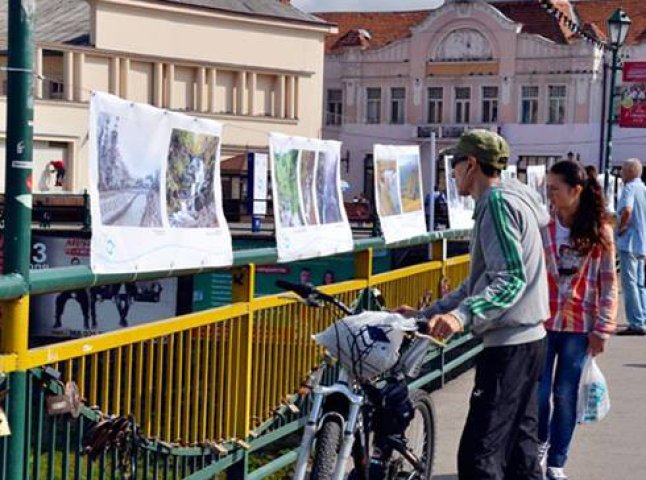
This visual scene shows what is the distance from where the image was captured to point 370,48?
69.2 m

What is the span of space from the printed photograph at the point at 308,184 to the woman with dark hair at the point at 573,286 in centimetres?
129

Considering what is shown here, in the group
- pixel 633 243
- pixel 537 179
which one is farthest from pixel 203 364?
pixel 537 179

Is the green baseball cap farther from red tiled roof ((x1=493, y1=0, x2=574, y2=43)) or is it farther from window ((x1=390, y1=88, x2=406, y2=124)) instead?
window ((x1=390, y1=88, x2=406, y2=124))

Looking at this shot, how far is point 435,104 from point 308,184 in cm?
6024

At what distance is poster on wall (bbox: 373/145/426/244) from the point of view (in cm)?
921

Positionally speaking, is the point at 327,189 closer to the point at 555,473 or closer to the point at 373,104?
the point at 555,473

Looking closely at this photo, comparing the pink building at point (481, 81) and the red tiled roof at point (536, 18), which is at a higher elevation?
the red tiled roof at point (536, 18)

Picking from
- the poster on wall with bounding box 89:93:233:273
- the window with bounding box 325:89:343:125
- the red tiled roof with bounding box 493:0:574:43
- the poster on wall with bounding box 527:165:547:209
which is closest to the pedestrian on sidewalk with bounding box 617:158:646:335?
the poster on wall with bounding box 527:165:547:209

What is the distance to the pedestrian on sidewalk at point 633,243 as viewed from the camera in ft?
45.5

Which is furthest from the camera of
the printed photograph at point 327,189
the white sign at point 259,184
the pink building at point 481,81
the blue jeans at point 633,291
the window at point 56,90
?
the pink building at point 481,81

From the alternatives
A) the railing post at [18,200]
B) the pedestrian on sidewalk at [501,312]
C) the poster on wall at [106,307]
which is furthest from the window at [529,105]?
the railing post at [18,200]

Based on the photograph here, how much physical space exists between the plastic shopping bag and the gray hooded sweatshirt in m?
1.54

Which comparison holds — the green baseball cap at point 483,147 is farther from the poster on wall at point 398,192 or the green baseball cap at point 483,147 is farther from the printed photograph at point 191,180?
the poster on wall at point 398,192

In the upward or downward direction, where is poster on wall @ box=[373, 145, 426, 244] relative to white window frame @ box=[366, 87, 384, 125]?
downward
